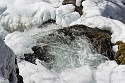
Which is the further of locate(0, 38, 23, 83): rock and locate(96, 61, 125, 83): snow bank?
locate(96, 61, 125, 83): snow bank

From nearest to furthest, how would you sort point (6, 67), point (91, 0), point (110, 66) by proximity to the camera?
point (6, 67) < point (110, 66) < point (91, 0)

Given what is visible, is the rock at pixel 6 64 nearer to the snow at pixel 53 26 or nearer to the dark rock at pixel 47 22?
the snow at pixel 53 26

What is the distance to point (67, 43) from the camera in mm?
8273

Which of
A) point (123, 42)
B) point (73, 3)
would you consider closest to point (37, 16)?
point (73, 3)

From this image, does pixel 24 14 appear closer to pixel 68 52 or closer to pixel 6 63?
pixel 68 52

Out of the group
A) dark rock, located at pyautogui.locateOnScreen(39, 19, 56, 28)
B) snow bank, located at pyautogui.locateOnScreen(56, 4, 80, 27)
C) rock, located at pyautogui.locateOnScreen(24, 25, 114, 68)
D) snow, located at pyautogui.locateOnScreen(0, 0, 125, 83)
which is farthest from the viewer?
dark rock, located at pyautogui.locateOnScreen(39, 19, 56, 28)

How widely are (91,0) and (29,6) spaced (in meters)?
2.73

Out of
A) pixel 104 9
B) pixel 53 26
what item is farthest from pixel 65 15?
pixel 104 9

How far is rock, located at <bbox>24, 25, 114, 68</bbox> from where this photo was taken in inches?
307

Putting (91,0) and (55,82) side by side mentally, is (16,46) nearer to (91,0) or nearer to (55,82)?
(55,82)

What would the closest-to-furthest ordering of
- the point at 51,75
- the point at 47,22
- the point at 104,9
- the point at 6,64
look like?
the point at 6,64 < the point at 51,75 < the point at 104,9 < the point at 47,22

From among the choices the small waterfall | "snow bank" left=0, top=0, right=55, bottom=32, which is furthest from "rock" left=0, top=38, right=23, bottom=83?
"snow bank" left=0, top=0, right=55, bottom=32

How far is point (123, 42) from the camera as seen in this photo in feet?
26.5

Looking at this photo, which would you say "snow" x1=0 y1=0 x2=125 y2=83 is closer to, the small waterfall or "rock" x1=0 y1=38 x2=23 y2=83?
"rock" x1=0 y1=38 x2=23 y2=83
